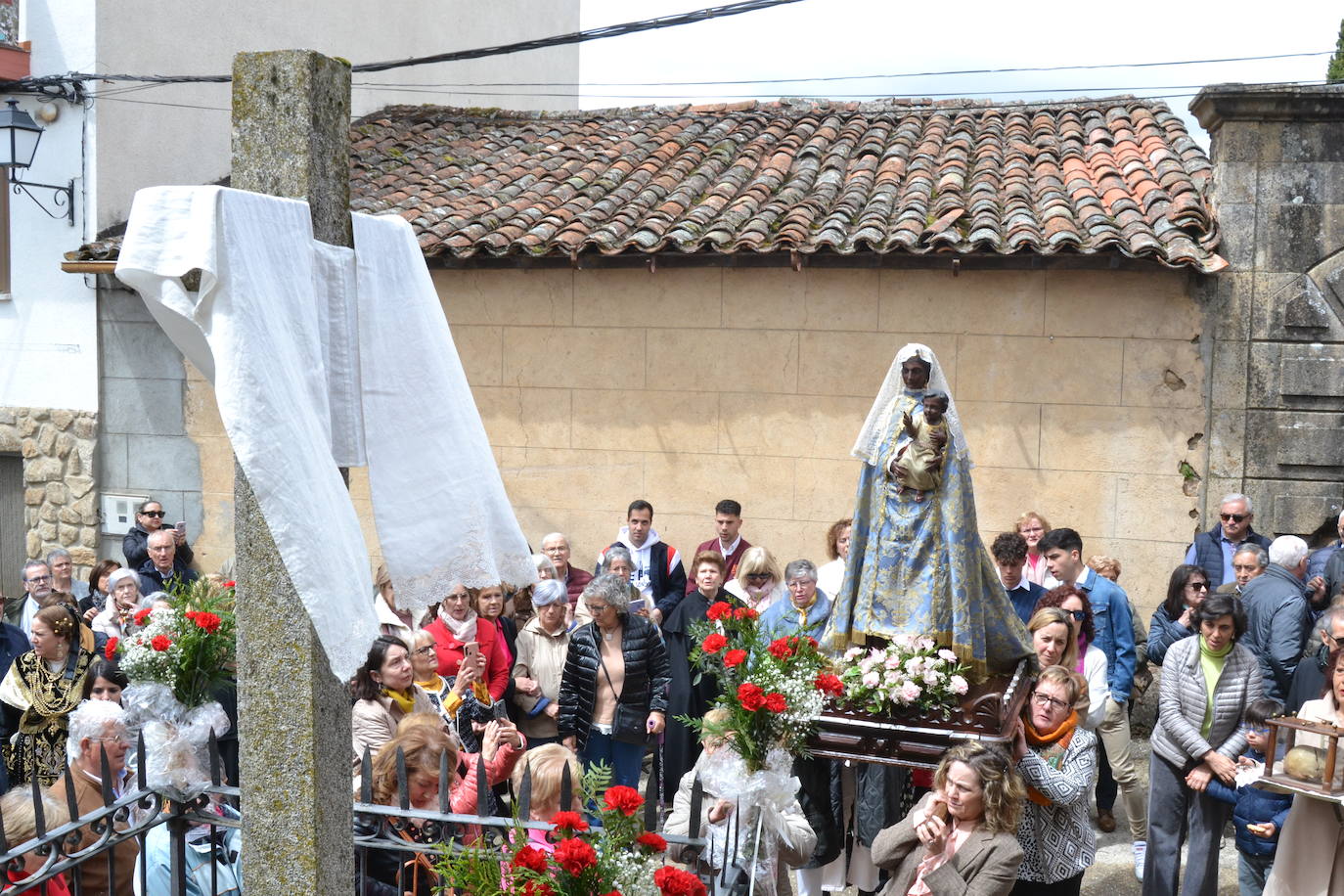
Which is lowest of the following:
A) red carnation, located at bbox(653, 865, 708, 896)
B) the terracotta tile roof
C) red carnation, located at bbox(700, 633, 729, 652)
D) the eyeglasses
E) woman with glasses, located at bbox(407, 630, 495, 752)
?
woman with glasses, located at bbox(407, 630, 495, 752)

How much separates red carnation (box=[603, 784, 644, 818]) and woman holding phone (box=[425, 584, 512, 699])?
3.43m

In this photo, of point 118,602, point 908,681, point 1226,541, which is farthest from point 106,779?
point 1226,541

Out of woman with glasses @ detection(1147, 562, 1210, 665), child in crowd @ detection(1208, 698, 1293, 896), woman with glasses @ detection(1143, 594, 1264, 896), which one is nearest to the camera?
child in crowd @ detection(1208, 698, 1293, 896)

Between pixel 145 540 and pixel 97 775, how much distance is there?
16.2ft

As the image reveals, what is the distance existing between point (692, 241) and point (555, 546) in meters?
2.84

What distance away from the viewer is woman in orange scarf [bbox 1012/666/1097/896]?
5.09 metres

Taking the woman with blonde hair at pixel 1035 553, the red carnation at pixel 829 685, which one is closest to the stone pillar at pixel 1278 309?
the woman with blonde hair at pixel 1035 553

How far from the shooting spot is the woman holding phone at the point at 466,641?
6.73 meters

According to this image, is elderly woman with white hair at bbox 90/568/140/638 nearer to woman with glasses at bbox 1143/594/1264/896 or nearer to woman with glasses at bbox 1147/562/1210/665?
woman with glasses at bbox 1143/594/1264/896

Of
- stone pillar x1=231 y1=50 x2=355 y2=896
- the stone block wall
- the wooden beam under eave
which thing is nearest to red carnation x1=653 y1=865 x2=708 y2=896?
stone pillar x1=231 y1=50 x2=355 y2=896

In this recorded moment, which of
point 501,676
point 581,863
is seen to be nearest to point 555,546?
point 501,676

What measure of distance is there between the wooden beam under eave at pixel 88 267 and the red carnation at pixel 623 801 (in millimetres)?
8626

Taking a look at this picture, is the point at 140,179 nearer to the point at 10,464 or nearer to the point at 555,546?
the point at 10,464

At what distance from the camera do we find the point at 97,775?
480 centimetres
